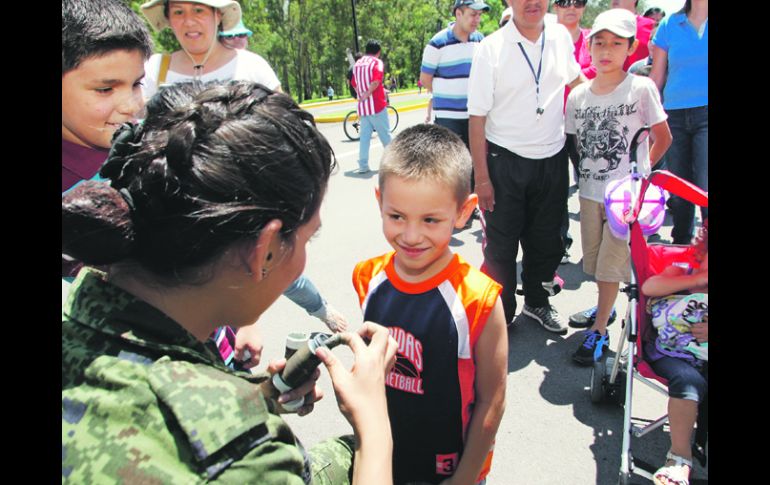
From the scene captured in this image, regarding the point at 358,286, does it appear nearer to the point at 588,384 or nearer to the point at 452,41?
the point at 588,384

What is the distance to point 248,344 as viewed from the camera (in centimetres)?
220

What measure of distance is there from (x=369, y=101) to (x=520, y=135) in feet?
17.7

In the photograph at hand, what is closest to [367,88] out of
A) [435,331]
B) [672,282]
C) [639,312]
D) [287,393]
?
[639,312]

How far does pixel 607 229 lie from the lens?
3.16 meters

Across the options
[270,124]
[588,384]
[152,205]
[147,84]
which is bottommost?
[588,384]

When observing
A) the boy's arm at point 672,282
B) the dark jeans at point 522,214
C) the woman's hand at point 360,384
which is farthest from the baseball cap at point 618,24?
the woman's hand at point 360,384

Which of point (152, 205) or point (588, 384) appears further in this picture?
point (588, 384)

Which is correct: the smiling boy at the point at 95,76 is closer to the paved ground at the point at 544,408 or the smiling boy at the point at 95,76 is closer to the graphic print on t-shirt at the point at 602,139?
the paved ground at the point at 544,408

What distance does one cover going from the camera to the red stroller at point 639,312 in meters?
2.17

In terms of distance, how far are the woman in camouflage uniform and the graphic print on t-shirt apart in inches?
98.3

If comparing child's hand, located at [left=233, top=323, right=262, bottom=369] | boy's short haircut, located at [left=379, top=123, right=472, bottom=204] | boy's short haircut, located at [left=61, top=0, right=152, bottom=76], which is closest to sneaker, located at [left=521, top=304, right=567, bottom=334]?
boy's short haircut, located at [left=379, top=123, right=472, bottom=204]

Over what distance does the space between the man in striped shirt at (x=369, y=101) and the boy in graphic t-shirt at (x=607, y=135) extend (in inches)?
208
